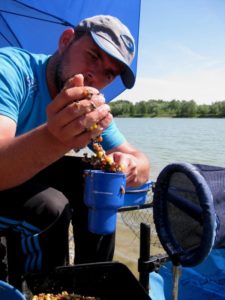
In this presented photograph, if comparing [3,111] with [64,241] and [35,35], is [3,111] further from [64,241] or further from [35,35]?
[35,35]

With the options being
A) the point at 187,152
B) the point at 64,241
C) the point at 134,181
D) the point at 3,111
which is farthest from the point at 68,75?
the point at 187,152

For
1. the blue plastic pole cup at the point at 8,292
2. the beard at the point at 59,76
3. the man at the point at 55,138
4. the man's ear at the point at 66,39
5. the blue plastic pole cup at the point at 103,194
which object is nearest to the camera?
the blue plastic pole cup at the point at 8,292

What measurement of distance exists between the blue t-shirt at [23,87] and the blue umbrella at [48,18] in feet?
3.72

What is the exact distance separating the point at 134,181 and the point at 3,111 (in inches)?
29.2

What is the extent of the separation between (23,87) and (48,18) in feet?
5.16

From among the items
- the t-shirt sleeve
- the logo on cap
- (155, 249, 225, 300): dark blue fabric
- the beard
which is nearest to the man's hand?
the t-shirt sleeve

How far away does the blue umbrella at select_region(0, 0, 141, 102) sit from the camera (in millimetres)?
2799

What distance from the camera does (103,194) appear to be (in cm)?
134

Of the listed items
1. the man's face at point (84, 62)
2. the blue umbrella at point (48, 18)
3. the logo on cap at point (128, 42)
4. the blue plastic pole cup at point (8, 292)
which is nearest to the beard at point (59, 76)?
the man's face at point (84, 62)

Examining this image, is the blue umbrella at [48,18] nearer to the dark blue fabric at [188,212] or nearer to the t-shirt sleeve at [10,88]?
the t-shirt sleeve at [10,88]

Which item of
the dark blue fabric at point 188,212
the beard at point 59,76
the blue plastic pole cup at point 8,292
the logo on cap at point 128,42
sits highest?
the logo on cap at point 128,42

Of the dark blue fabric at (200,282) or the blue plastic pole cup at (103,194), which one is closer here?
the blue plastic pole cup at (103,194)

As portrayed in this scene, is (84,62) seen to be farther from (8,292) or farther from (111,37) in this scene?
(8,292)

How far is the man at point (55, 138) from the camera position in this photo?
1104 millimetres
